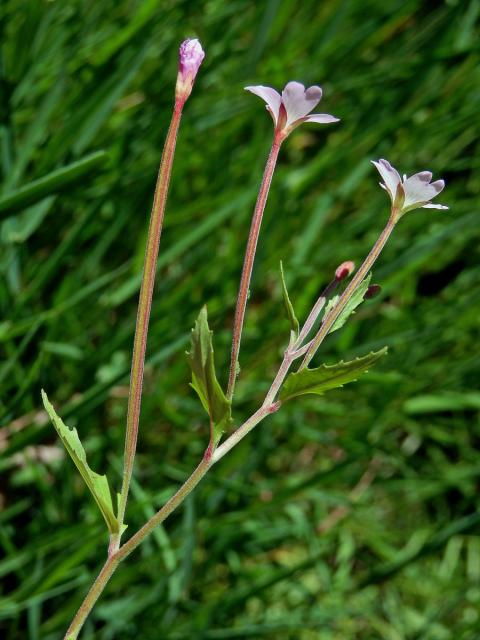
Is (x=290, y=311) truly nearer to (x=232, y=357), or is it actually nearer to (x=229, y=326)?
(x=232, y=357)

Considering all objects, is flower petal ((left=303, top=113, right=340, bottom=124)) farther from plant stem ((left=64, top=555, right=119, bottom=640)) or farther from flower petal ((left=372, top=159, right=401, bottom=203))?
plant stem ((left=64, top=555, right=119, bottom=640))

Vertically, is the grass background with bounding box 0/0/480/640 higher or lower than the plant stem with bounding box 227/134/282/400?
lower

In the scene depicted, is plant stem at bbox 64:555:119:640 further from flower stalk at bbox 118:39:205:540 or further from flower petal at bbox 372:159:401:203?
flower petal at bbox 372:159:401:203

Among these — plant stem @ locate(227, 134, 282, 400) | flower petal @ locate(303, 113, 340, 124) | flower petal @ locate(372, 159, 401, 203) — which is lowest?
flower petal @ locate(372, 159, 401, 203)

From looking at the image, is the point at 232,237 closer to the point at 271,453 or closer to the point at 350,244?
the point at 350,244

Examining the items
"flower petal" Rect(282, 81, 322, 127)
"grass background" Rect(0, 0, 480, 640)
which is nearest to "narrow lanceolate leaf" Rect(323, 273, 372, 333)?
"flower petal" Rect(282, 81, 322, 127)

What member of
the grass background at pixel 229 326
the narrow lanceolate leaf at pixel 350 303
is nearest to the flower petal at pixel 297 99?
the narrow lanceolate leaf at pixel 350 303

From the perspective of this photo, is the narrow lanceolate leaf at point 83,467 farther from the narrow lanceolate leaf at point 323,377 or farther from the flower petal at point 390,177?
the flower petal at point 390,177

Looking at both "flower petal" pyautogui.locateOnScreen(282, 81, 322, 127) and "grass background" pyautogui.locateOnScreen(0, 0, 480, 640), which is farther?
"grass background" pyautogui.locateOnScreen(0, 0, 480, 640)
